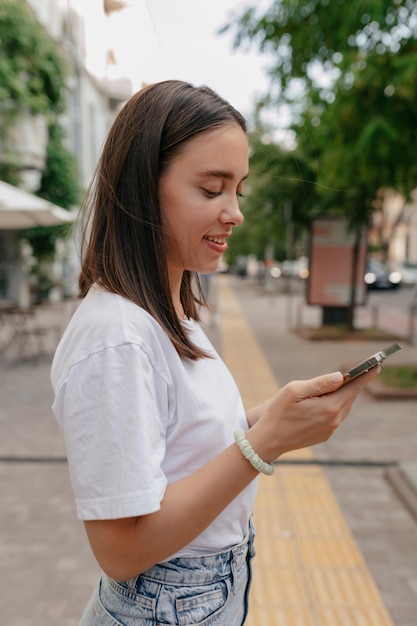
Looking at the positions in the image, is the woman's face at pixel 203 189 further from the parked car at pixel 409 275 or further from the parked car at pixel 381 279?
the parked car at pixel 409 275

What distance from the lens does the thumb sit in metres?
0.84

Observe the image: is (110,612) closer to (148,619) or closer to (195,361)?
(148,619)

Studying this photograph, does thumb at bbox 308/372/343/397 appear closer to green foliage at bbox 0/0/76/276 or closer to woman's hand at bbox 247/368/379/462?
woman's hand at bbox 247/368/379/462

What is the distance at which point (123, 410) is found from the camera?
30.6 inches

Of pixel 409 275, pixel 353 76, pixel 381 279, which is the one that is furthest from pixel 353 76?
pixel 409 275

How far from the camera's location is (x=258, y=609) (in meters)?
2.55

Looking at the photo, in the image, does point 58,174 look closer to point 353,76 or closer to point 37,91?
point 37,91

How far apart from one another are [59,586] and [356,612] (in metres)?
1.44

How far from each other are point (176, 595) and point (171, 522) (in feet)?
0.67

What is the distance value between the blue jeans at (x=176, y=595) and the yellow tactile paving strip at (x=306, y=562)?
1693 millimetres

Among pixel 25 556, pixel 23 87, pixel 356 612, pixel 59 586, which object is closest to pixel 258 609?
pixel 356 612

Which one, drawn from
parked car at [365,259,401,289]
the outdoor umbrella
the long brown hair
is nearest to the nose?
the long brown hair

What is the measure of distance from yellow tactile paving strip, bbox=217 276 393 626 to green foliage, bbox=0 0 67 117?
1049 centimetres

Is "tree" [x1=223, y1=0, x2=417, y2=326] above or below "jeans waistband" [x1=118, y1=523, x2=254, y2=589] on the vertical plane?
above
